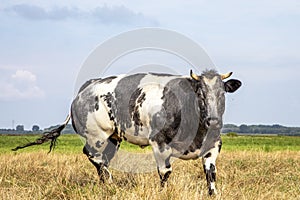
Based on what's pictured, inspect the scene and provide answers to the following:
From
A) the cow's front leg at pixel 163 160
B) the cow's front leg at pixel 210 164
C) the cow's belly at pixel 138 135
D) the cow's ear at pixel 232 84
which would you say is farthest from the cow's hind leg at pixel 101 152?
the cow's ear at pixel 232 84

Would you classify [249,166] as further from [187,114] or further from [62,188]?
[62,188]

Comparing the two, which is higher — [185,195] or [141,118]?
[141,118]

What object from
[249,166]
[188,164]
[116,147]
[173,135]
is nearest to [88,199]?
[173,135]

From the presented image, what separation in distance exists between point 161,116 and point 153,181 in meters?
1.63

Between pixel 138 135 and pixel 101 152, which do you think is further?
pixel 101 152

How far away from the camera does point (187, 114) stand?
28.9 ft

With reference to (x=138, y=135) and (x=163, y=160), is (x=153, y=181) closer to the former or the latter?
(x=163, y=160)

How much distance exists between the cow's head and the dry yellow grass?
3.34 feet

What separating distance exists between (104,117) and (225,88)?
2770mm

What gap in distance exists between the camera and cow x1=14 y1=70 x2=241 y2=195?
8.51 m

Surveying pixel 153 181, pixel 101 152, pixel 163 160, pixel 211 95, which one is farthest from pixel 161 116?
pixel 101 152

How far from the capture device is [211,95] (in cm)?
824

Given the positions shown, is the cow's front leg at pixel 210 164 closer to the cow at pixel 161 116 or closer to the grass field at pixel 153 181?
the cow at pixel 161 116

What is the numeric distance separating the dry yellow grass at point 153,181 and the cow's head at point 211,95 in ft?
3.34
